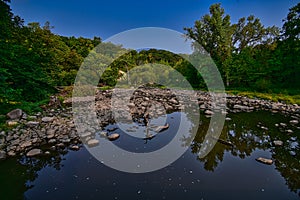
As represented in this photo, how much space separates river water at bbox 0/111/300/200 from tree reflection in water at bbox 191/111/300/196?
0.05ft

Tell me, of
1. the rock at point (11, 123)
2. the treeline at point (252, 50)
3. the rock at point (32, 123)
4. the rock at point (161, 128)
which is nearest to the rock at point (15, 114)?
the rock at point (11, 123)

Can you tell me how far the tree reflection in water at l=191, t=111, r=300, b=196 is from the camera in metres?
2.49

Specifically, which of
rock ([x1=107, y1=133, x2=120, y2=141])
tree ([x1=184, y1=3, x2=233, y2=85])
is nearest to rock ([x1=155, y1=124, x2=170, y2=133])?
rock ([x1=107, y1=133, x2=120, y2=141])

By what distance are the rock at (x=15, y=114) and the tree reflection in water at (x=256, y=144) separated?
5.00 m

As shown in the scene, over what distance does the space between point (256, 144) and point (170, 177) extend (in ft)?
8.03

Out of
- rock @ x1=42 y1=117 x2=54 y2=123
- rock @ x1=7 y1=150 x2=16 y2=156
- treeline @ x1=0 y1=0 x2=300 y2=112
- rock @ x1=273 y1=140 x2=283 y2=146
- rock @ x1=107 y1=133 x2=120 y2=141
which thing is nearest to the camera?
rock @ x1=7 y1=150 x2=16 y2=156

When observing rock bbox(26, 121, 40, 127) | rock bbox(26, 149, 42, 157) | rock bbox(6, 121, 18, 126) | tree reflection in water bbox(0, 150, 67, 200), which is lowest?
tree reflection in water bbox(0, 150, 67, 200)

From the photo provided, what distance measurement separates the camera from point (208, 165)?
2.63 metres

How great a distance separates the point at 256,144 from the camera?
3.37m

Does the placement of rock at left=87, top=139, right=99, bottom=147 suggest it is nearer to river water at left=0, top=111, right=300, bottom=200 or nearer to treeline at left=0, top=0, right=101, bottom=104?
river water at left=0, top=111, right=300, bottom=200

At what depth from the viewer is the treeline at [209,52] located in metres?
5.86

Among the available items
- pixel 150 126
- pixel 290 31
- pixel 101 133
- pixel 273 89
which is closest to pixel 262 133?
pixel 150 126

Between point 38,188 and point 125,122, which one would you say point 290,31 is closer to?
point 125,122

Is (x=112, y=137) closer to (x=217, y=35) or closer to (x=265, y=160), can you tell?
(x=265, y=160)
